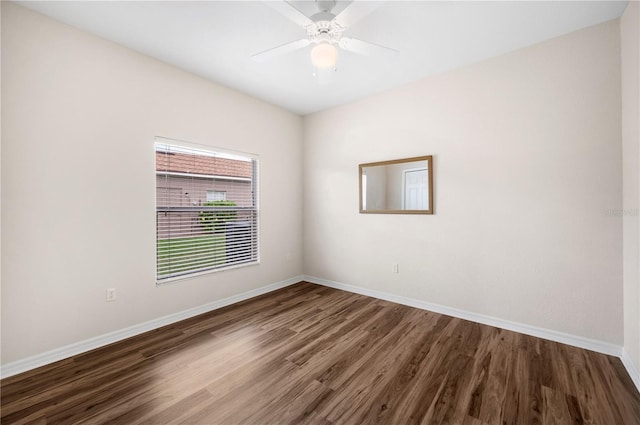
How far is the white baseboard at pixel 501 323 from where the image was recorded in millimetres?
2230

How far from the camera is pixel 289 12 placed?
1.74 metres

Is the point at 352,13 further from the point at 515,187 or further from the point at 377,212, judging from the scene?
the point at 377,212

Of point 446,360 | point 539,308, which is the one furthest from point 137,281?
point 539,308

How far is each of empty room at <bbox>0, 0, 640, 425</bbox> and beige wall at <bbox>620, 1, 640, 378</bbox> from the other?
0.09ft

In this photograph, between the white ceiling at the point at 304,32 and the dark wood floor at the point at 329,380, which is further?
the white ceiling at the point at 304,32

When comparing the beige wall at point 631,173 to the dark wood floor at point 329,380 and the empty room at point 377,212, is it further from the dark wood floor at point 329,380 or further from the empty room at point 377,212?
the dark wood floor at point 329,380

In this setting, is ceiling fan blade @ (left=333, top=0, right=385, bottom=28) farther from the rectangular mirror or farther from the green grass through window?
the green grass through window

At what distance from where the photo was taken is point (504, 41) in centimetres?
244

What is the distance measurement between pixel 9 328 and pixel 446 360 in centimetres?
334

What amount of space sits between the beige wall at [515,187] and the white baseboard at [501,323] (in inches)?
2.1

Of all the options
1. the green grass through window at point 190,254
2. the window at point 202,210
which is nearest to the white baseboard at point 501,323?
the window at point 202,210

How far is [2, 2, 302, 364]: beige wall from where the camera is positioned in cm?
198

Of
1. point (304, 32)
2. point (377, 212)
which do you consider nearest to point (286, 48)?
point (304, 32)

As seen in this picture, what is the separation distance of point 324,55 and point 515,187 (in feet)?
7.21
